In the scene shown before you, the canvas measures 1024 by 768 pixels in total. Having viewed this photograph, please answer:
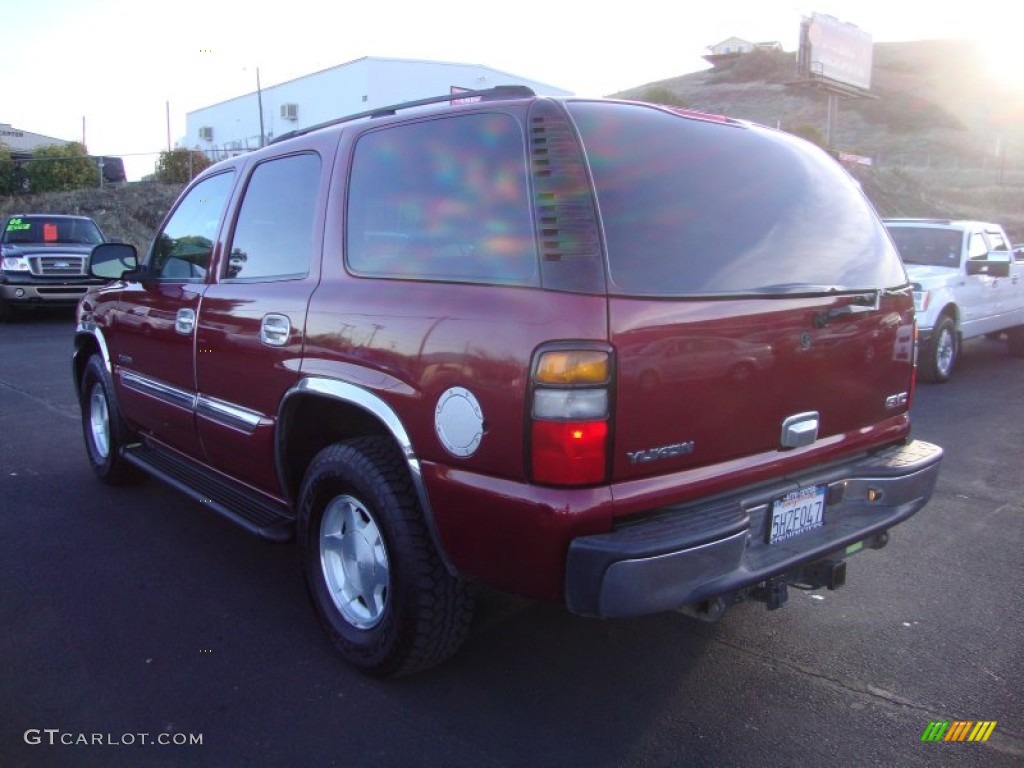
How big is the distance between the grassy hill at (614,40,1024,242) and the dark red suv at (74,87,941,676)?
31.2m

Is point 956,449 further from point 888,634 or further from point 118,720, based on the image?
point 118,720

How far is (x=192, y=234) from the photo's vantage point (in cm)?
453

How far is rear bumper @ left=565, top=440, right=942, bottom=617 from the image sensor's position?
7.91ft

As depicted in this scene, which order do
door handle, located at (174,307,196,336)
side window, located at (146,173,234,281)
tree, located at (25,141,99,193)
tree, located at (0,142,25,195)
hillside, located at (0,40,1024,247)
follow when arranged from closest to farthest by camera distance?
door handle, located at (174,307,196,336) → side window, located at (146,173,234,281) → hillside, located at (0,40,1024,247) → tree, located at (0,142,25,195) → tree, located at (25,141,99,193)

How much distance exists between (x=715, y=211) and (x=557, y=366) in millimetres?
889

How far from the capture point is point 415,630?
2.91 metres

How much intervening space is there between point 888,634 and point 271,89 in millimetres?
54850

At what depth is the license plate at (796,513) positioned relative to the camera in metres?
2.86

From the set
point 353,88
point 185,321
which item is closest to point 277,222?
point 185,321

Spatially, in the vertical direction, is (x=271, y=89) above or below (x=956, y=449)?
above

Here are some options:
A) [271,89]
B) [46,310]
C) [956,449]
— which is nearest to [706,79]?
[271,89]

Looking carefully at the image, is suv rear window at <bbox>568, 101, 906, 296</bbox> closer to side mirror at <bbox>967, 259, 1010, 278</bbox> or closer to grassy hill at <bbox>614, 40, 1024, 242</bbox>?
side mirror at <bbox>967, 259, 1010, 278</bbox>

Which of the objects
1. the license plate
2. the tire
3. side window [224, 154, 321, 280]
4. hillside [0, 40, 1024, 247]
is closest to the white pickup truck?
the tire

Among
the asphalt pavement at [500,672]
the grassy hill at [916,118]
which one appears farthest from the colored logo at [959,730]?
the grassy hill at [916,118]
